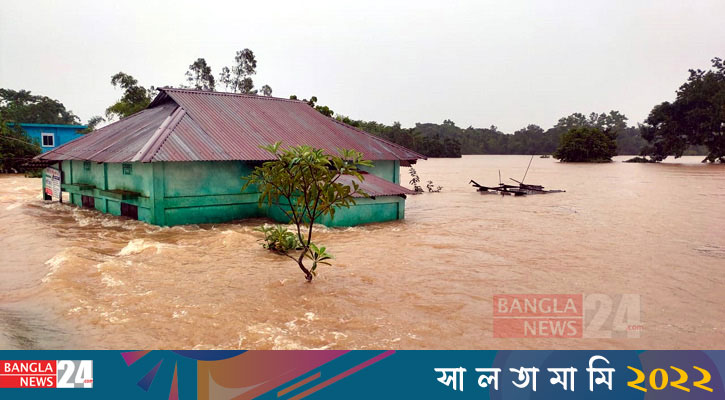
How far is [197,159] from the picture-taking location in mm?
12703

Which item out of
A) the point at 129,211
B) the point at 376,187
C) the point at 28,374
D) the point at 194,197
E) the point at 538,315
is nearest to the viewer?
the point at 28,374

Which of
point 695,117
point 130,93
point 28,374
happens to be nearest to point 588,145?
point 695,117

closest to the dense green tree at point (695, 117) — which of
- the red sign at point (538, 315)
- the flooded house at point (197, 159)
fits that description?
the flooded house at point (197, 159)

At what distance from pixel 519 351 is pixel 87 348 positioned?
477 cm

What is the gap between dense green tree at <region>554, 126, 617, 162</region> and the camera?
6250cm

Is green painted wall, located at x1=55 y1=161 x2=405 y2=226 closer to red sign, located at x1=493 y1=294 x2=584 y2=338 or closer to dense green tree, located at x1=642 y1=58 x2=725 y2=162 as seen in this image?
red sign, located at x1=493 y1=294 x2=584 y2=338

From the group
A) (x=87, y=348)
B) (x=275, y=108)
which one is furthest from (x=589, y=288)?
(x=275, y=108)

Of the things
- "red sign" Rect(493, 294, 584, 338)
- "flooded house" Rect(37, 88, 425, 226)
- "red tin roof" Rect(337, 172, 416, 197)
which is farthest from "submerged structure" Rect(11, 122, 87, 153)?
"red sign" Rect(493, 294, 584, 338)

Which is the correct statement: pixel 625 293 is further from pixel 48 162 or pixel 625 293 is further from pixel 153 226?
pixel 48 162

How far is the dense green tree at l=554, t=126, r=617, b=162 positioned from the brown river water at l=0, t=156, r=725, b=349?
51267 millimetres

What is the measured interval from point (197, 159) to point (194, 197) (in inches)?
50.1

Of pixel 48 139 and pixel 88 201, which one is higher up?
pixel 48 139

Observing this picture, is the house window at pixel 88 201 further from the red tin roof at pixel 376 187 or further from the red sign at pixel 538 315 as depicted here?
the red sign at pixel 538 315

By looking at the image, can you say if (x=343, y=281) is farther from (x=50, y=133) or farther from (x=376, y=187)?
(x=50, y=133)
